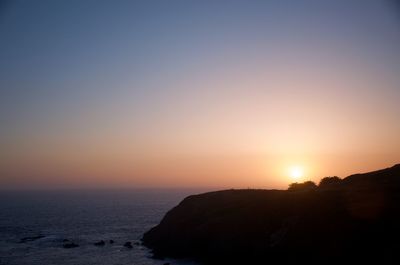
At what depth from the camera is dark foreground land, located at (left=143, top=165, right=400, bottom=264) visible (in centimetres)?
4278

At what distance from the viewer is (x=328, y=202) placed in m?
51.4

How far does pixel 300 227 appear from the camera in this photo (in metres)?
49.0

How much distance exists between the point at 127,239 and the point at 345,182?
47874 mm

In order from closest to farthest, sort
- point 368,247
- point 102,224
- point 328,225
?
point 368,247, point 328,225, point 102,224

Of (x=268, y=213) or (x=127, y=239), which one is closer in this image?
(x=268, y=213)

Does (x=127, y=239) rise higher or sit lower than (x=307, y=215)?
lower

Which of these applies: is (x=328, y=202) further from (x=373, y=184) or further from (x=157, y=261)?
(x=157, y=261)

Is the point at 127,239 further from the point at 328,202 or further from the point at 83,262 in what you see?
the point at 328,202

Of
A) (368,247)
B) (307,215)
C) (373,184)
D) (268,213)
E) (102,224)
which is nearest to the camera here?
(368,247)

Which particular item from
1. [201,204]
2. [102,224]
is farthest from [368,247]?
[102,224]

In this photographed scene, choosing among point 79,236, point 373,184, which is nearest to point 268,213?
point 373,184

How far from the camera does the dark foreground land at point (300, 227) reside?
140ft

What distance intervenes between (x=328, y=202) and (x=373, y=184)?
7.88 m

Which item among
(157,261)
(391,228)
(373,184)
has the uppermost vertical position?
(373,184)
